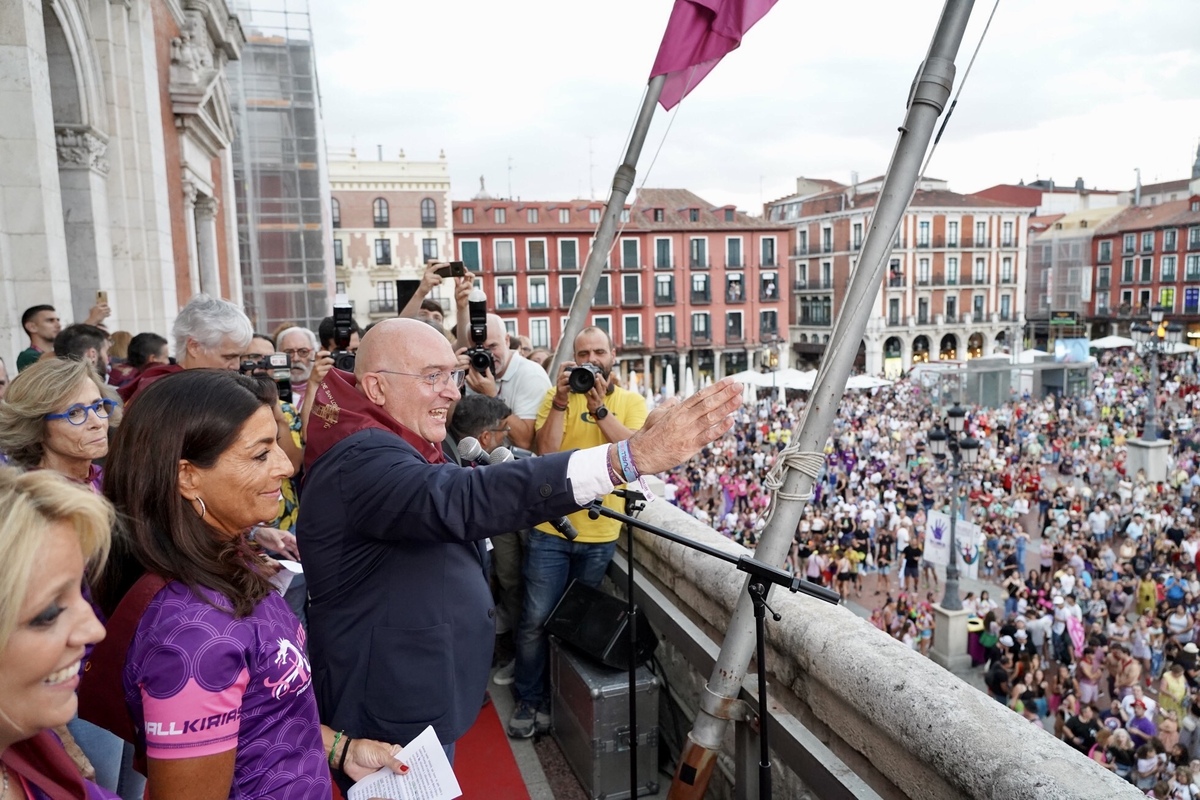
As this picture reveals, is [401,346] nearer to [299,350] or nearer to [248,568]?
[248,568]

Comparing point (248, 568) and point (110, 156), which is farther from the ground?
point (110, 156)

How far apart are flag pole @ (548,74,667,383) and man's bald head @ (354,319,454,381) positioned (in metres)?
2.09

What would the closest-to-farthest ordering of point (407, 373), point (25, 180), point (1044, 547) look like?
point (407, 373) < point (25, 180) < point (1044, 547)

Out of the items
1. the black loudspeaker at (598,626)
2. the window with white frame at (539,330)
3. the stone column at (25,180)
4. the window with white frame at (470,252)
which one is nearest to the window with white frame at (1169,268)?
the window with white frame at (539,330)

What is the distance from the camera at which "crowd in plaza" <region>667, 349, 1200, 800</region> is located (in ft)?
26.6

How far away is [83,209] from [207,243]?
18.8 feet

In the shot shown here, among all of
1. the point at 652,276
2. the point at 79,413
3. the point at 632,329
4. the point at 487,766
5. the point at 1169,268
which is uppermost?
the point at 652,276

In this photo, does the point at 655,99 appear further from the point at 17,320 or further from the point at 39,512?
the point at 17,320

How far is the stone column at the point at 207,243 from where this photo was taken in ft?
41.1

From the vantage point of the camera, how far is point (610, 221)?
4375mm

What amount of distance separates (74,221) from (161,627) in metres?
7.49

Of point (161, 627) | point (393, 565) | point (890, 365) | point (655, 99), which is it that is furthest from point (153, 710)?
point (890, 365)

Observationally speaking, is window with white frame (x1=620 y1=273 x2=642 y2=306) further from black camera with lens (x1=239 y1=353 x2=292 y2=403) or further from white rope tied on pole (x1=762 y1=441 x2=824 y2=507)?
white rope tied on pole (x1=762 y1=441 x2=824 y2=507)

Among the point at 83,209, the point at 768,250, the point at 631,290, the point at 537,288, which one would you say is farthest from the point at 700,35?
the point at 768,250
